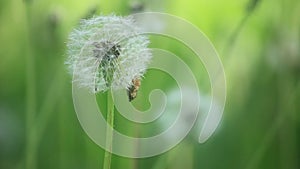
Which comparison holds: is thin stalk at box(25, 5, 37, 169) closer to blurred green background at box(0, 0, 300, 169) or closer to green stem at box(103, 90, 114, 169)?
blurred green background at box(0, 0, 300, 169)

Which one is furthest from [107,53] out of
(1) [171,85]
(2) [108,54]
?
(1) [171,85]

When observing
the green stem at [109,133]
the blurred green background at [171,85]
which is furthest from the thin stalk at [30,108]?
the green stem at [109,133]

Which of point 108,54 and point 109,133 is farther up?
point 108,54

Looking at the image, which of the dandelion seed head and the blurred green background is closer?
the dandelion seed head

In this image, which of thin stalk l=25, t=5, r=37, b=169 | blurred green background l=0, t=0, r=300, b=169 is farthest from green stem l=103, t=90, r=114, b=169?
thin stalk l=25, t=5, r=37, b=169

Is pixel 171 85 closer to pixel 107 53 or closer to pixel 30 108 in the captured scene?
pixel 107 53

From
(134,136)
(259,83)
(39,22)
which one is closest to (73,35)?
(39,22)

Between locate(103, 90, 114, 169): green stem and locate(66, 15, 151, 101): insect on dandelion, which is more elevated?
locate(66, 15, 151, 101): insect on dandelion
